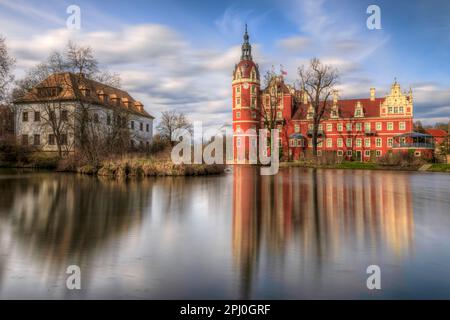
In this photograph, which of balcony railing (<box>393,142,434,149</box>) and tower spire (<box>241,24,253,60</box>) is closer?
balcony railing (<box>393,142,434,149</box>)

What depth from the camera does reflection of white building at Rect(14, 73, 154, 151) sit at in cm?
3416

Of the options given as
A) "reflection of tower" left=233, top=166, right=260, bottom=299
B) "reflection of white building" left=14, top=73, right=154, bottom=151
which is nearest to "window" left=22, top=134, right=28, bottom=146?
"reflection of white building" left=14, top=73, right=154, bottom=151

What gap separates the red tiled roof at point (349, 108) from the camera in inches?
2315

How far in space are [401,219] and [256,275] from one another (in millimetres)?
5947

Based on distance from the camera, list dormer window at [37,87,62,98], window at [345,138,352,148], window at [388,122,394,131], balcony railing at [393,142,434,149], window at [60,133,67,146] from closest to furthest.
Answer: dormer window at [37,87,62,98] < window at [60,133,67,146] < balcony railing at [393,142,434,149] < window at [388,122,394,131] < window at [345,138,352,148]

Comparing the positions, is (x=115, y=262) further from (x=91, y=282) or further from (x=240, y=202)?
(x=240, y=202)

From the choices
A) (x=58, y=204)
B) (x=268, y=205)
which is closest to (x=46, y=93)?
(x=58, y=204)

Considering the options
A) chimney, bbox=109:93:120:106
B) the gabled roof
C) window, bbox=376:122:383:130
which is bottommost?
window, bbox=376:122:383:130

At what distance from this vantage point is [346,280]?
4625mm

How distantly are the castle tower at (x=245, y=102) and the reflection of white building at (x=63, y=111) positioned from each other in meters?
17.1

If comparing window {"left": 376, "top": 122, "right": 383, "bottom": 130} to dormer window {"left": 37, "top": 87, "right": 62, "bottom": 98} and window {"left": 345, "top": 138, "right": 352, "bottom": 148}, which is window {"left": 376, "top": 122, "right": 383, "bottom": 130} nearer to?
window {"left": 345, "top": 138, "right": 352, "bottom": 148}

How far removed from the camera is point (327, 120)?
60.2m

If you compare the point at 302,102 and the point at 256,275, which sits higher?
the point at 302,102

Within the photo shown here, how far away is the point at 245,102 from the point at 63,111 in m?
30.5
